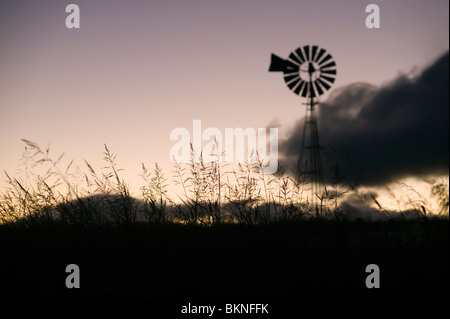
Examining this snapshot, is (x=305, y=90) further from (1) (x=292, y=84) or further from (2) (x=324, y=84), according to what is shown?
(2) (x=324, y=84)

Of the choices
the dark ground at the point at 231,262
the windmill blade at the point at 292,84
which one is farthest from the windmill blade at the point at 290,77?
the dark ground at the point at 231,262

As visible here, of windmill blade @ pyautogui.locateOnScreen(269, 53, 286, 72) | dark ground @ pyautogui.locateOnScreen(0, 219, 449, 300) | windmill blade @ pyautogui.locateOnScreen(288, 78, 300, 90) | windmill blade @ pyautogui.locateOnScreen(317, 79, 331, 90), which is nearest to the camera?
dark ground @ pyautogui.locateOnScreen(0, 219, 449, 300)

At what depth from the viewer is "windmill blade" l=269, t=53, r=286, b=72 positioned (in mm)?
14827

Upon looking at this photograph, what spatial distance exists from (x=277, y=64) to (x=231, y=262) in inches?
491

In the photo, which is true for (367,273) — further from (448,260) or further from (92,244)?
(92,244)

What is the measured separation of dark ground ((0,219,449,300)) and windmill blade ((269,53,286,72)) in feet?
37.2

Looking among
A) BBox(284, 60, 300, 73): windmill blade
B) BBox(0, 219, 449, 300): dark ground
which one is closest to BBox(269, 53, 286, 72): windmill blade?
BBox(284, 60, 300, 73): windmill blade

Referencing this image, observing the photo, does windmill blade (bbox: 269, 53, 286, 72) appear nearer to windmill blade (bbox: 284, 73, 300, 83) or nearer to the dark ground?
windmill blade (bbox: 284, 73, 300, 83)

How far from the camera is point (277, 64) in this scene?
14.9 meters

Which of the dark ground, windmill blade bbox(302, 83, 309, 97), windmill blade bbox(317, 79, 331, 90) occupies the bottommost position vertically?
the dark ground

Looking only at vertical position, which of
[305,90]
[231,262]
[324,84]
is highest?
[324,84]

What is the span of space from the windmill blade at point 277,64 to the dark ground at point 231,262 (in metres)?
11.3

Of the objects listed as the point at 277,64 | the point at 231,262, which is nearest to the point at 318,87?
the point at 277,64

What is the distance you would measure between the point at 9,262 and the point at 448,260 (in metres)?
4.07
